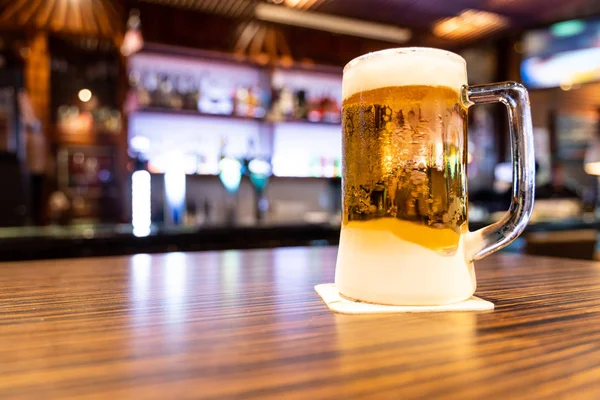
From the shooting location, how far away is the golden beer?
448 millimetres

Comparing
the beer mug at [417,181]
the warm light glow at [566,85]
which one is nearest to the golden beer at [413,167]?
the beer mug at [417,181]

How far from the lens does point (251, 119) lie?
3545 millimetres

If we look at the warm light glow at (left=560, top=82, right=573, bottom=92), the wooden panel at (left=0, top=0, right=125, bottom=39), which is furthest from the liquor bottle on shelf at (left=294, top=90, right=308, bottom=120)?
the warm light glow at (left=560, top=82, right=573, bottom=92)

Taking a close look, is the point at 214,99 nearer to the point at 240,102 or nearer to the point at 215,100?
the point at 215,100

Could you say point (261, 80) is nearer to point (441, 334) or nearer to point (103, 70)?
point (103, 70)

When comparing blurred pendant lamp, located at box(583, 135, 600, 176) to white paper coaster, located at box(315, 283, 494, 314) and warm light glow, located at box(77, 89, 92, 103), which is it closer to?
warm light glow, located at box(77, 89, 92, 103)

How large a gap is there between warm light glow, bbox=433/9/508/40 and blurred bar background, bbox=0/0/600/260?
2cm

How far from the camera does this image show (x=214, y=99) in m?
3.41

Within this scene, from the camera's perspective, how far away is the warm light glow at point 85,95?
127 inches

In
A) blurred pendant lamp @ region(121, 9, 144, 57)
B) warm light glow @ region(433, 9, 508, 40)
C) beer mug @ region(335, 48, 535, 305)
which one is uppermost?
warm light glow @ region(433, 9, 508, 40)

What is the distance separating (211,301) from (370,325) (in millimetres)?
165

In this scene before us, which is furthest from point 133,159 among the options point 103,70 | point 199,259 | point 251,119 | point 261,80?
point 199,259

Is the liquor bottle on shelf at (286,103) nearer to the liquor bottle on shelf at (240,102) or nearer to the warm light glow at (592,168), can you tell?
the liquor bottle on shelf at (240,102)

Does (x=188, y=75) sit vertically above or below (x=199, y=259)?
above
